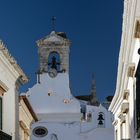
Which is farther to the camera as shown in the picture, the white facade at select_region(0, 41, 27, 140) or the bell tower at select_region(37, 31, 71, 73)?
the bell tower at select_region(37, 31, 71, 73)

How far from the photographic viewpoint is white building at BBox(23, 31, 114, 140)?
50.9 meters

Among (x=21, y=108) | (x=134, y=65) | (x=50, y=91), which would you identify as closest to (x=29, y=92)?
(x=50, y=91)

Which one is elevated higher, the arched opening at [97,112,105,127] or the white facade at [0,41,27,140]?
the arched opening at [97,112,105,127]

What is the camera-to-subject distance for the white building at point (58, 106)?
5088cm

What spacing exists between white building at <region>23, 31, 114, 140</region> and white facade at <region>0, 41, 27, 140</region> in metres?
27.7

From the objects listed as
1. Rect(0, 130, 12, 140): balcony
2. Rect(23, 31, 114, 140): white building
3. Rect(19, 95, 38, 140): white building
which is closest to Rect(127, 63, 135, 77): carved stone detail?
Rect(0, 130, 12, 140): balcony

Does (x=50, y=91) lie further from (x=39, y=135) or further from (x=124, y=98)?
(x=124, y=98)

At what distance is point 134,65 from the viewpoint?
17.3 metres

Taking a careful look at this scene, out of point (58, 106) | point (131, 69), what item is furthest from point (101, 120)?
point (131, 69)

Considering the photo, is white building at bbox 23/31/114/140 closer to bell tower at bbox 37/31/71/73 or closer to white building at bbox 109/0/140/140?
bell tower at bbox 37/31/71/73

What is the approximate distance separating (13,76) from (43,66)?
30.3m

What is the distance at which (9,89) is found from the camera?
20953 millimetres

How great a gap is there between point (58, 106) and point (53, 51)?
541cm

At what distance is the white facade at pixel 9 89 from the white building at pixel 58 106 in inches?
1089
